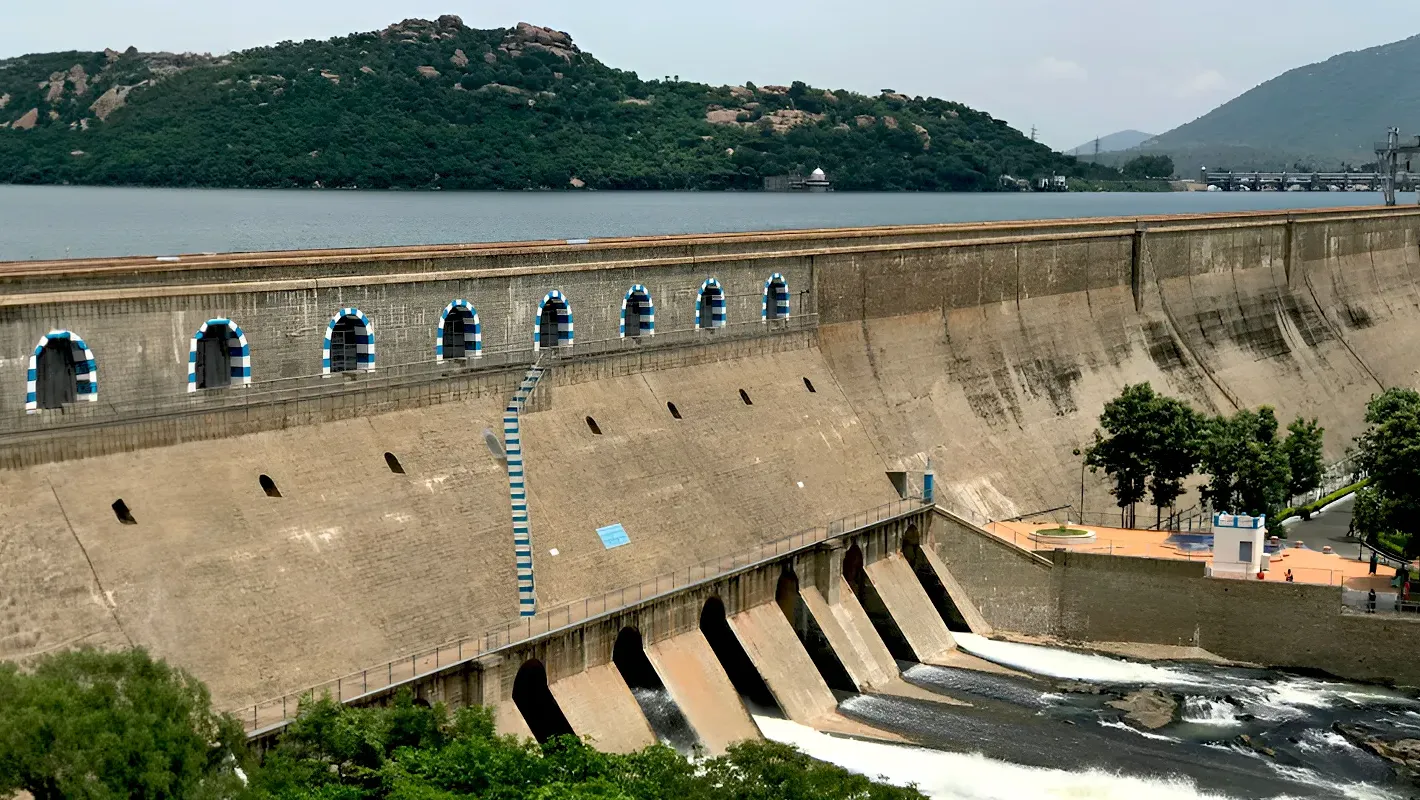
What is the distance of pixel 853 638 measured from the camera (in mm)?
49750

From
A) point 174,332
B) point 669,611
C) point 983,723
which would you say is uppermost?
point 174,332

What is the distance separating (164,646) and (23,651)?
2700 mm

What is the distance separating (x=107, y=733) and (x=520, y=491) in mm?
18775

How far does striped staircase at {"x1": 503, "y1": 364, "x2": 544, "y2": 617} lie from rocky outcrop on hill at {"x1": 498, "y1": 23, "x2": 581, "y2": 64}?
449 ft

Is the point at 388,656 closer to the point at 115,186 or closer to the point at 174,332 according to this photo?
the point at 174,332

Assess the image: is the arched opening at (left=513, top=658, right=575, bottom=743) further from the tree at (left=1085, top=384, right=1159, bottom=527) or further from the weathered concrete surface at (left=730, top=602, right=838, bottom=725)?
the tree at (left=1085, top=384, right=1159, bottom=527)

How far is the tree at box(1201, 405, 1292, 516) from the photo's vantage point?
59.1 meters

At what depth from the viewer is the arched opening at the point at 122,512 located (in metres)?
35.3

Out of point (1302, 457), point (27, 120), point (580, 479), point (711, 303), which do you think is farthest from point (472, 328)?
point (27, 120)

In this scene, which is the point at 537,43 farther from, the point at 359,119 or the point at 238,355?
the point at 238,355

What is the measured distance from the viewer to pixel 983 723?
46.1 meters

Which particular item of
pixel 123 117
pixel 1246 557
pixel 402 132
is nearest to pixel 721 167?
pixel 402 132

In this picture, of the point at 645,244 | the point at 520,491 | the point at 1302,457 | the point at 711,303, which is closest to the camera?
the point at 520,491

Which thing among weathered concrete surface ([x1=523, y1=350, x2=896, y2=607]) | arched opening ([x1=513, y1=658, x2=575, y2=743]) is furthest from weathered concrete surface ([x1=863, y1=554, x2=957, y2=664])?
arched opening ([x1=513, y1=658, x2=575, y2=743])
